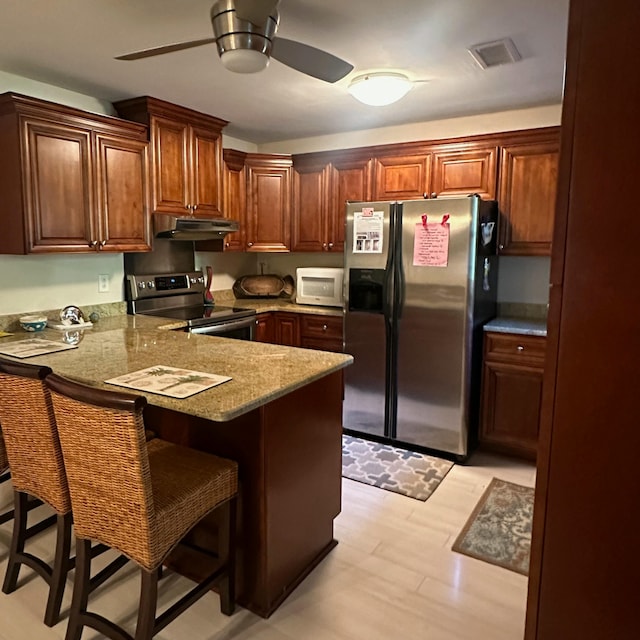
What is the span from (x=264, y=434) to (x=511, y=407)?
6.91 ft

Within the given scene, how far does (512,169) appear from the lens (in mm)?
3328

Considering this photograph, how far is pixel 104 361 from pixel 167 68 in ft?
5.47

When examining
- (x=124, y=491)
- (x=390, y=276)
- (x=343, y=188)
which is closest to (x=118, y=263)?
(x=343, y=188)

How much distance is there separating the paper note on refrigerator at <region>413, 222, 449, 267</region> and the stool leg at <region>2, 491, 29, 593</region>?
2.54 meters

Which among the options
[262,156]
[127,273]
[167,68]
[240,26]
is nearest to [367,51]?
[240,26]

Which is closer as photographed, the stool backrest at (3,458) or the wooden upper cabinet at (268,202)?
the stool backrest at (3,458)

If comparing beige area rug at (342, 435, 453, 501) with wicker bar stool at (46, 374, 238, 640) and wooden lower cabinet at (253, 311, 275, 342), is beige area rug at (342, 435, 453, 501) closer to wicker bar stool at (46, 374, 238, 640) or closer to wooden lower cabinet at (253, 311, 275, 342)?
wooden lower cabinet at (253, 311, 275, 342)

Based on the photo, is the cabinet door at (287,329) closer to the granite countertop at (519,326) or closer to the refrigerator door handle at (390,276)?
the refrigerator door handle at (390,276)

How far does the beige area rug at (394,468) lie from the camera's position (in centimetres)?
293

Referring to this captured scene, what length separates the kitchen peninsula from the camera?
1.80 m

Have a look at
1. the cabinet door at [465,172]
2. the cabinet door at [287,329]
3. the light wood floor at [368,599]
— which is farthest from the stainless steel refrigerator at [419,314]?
the light wood floor at [368,599]

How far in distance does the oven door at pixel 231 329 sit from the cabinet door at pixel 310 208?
886 mm

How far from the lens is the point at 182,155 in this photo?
11.6 ft

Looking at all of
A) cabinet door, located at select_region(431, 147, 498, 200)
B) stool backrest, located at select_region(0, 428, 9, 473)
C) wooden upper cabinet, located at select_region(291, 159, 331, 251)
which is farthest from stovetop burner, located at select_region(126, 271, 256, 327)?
cabinet door, located at select_region(431, 147, 498, 200)
